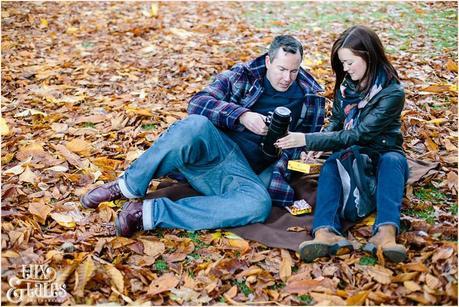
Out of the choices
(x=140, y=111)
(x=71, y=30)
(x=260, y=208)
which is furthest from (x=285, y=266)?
(x=71, y=30)

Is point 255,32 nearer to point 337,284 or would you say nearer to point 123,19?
point 123,19

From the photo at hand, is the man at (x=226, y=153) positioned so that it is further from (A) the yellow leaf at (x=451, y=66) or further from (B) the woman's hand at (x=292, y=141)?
(A) the yellow leaf at (x=451, y=66)

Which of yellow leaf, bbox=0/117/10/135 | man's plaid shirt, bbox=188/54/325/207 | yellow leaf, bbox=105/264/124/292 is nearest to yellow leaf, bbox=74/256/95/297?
yellow leaf, bbox=105/264/124/292

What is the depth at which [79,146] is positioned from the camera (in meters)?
5.08

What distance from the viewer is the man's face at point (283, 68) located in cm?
402

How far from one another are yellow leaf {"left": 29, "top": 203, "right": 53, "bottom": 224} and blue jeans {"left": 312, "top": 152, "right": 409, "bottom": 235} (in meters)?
1.98

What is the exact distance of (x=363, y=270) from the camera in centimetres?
337

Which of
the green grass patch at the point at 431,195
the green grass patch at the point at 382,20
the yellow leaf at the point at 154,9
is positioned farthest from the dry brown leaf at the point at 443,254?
the yellow leaf at the point at 154,9

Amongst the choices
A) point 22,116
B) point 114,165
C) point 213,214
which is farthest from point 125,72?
point 213,214

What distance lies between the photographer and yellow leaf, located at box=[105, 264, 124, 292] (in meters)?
3.24

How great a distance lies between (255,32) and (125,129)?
4.12 meters

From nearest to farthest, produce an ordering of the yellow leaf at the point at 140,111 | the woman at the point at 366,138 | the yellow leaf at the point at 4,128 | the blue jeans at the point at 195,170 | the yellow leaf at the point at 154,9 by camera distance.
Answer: the woman at the point at 366,138, the blue jeans at the point at 195,170, the yellow leaf at the point at 4,128, the yellow leaf at the point at 140,111, the yellow leaf at the point at 154,9

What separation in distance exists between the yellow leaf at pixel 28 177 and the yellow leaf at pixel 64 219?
0.61 m

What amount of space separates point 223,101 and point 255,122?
36 centimetres
